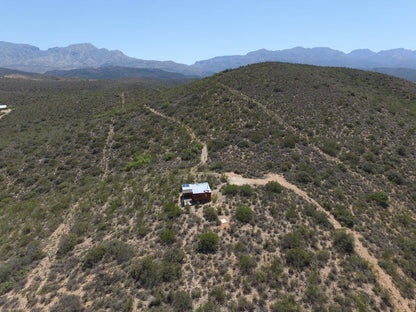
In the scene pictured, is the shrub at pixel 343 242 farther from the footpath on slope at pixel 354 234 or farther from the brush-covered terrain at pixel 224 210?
the footpath on slope at pixel 354 234

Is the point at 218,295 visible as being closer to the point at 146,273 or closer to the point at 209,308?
the point at 209,308

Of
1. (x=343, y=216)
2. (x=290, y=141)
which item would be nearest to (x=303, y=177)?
(x=343, y=216)

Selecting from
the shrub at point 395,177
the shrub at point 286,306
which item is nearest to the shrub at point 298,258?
the shrub at point 286,306

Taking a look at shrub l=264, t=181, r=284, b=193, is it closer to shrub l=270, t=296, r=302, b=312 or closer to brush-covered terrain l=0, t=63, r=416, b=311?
brush-covered terrain l=0, t=63, r=416, b=311

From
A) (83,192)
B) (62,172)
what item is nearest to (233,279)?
(83,192)

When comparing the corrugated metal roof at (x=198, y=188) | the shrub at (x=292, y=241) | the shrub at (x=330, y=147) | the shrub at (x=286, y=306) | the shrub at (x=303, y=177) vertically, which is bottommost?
the shrub at (x=286, y=306)
